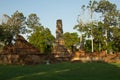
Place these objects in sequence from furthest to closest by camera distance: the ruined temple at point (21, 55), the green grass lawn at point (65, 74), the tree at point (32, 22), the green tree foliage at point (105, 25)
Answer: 1. the tree at point (32, 22)
2. the green tree foliage at point (105, 25)
3. the ruined temple at point (21, 55)
4. the green grass lawn at point (65, 74)

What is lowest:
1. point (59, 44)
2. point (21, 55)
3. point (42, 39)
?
point (21, 55)

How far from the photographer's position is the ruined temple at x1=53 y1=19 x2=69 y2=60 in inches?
1676

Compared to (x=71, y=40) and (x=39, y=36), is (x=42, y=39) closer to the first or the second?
(x=39, y=36)

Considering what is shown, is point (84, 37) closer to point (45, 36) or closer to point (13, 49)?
point (45, 36)

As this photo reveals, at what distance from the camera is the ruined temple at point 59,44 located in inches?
1676

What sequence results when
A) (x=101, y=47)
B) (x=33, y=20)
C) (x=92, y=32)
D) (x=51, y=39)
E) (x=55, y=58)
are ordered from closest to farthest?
(x=55, y=58) → (x=92, y=32) → (x=101, y=47) → (x=51, y=39) → (x=33, y=20)

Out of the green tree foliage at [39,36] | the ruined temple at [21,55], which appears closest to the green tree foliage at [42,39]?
the green tree foliage at [39,36]

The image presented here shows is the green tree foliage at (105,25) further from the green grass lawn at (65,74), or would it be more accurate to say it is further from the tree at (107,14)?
the green grass lawn at (65,74)

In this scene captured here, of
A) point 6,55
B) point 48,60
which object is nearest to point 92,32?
point 48,60

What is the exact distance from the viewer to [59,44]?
4406cm

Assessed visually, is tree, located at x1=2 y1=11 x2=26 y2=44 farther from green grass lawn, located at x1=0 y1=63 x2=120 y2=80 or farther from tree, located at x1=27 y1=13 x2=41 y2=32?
green grass lawn, located at x1=0 y1=63 x2=120 y2=80

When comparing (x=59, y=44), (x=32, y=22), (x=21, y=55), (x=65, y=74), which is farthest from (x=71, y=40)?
(x=65, y=74)

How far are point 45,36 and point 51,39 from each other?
1.61 meters

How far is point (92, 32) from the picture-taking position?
54.4 metres
